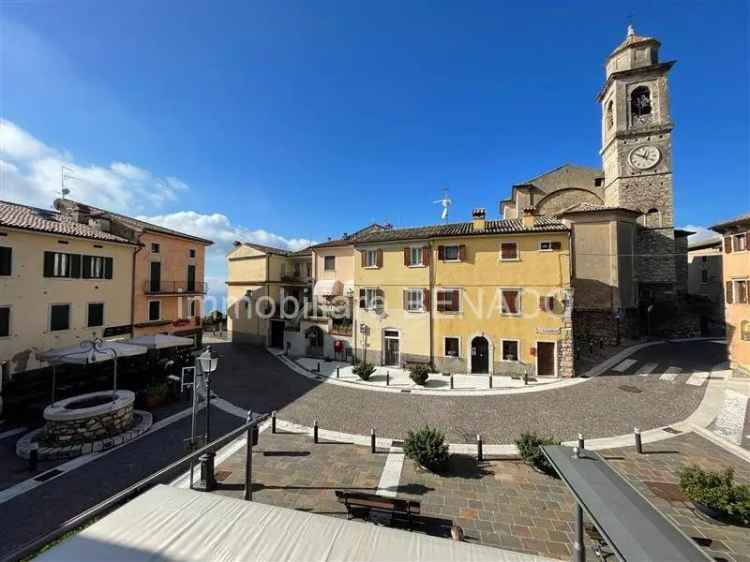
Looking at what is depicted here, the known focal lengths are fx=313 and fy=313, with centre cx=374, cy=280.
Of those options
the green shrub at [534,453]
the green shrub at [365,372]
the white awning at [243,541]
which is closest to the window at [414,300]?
the green shrub at [365,372]

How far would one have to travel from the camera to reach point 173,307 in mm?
25359

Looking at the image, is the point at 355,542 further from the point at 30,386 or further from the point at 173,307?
the point at 173,307

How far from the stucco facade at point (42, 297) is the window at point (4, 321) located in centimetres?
10

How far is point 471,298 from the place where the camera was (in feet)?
69.4

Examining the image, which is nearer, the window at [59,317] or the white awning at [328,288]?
the window at [59,317]

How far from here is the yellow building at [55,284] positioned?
51.8 feet

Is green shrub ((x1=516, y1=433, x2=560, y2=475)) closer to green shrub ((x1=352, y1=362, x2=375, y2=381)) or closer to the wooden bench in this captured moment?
the wooden bench

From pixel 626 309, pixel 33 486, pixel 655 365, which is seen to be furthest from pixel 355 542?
pixel 626 309

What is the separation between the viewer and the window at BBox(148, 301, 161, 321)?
2348 cm

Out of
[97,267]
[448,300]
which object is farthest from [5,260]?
[448,300]

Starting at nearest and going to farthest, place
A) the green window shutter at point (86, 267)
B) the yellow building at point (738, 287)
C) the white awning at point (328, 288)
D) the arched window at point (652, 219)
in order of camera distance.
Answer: the yellow building at point (738, 287) < the green window shutter at point (86, 267) < the white awning at point (328, 288) < the arched window at point (652, 219)

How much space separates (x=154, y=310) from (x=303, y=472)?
20.7 meters

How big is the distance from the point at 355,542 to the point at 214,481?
24.2ft

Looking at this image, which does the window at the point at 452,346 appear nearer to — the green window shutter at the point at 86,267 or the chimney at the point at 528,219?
the chimney at the point at 528,219
